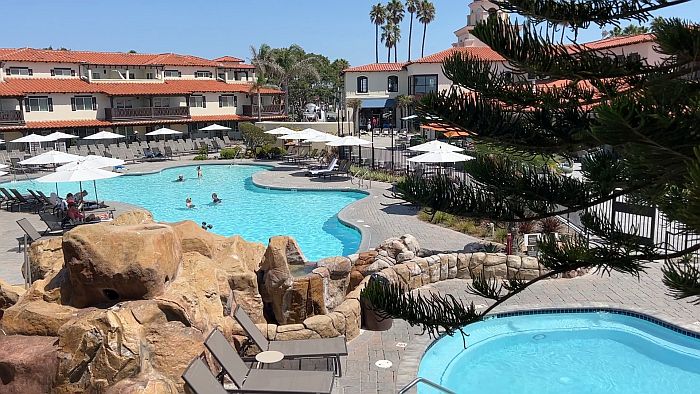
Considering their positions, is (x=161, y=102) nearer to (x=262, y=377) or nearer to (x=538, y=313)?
(x=538, y=313)

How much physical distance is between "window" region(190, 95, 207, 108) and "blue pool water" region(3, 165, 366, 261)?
54.2ft

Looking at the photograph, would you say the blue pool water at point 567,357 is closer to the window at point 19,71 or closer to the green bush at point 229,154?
the green bush at point 229,154

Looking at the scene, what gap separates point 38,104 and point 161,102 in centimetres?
975

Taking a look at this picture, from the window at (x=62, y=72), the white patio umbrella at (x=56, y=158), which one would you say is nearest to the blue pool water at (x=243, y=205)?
the white patio umbrella at (x=56, y=158)

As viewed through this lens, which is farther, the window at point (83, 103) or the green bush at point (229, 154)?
the window at point (83, 103)

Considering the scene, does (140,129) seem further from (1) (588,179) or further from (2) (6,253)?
(1) (588,179)

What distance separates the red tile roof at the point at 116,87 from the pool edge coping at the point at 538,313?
1552 inches

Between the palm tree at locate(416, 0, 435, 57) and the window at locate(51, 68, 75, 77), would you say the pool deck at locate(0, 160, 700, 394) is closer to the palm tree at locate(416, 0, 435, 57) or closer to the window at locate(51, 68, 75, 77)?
the window at locate(51, 68, 75, 77)

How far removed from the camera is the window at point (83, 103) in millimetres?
44750

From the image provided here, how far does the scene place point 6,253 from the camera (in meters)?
16.7

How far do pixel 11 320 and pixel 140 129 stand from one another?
139 feet

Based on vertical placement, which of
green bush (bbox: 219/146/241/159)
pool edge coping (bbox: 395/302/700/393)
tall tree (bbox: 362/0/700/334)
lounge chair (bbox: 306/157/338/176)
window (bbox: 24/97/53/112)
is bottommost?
pool edge coping (bbox: 395/302/700/393)

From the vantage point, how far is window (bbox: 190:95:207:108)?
50875mm

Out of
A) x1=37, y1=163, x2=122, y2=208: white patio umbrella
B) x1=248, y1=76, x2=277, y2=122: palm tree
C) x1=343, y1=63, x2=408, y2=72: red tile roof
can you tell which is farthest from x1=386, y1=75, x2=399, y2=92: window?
x1=37, y1=163, x2=122, y2=208: white patio umbrella
